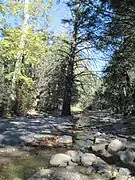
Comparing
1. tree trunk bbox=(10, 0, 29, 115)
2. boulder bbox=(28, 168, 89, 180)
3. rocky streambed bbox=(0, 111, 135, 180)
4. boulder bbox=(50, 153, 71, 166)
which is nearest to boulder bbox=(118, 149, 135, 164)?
rocky streambed bbox=(0, 111, 135, 180)

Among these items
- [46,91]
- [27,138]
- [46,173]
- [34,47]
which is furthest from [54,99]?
[46,173]

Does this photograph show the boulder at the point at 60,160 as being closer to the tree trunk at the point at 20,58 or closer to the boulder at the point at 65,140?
the boulder at the point at 65,140

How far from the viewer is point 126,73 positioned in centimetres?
2231

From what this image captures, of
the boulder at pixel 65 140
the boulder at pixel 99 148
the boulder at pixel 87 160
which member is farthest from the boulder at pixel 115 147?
the boulder at pixel 65 140

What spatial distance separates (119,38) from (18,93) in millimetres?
9393

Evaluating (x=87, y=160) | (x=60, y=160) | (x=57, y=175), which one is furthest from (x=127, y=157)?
(x=57, y=175)

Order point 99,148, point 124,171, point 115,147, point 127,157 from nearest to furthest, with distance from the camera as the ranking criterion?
point 124,171 < point 127,157 < point 115,147 < point 99,148

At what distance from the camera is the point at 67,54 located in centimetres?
2417

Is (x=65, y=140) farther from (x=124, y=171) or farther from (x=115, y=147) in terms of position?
(x=124, y=171)

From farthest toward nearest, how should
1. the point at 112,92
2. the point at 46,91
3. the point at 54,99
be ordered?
the point at 54,99 → the point at 46,91 → the point at 112,92

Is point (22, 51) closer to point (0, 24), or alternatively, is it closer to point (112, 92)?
point (0, 24)

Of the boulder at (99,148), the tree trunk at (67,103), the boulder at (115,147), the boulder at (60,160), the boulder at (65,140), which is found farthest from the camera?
the tree trunk at (67,103)

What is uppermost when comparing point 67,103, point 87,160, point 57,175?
point 67,103

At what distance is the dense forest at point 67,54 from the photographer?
1372cm
